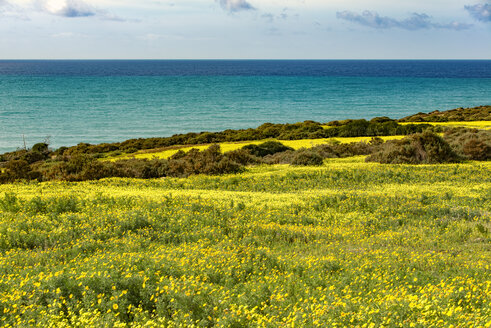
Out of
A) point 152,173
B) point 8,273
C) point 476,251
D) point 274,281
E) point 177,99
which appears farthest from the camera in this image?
point 177,99

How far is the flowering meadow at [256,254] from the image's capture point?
18.9 feet

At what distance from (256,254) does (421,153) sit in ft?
52.5

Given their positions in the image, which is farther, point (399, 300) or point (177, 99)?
point (177, 99)

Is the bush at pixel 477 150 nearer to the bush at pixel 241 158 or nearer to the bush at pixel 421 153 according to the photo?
the bush at pixel 421 153

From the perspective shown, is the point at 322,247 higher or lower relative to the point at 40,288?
lower

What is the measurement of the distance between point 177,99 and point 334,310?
260ft

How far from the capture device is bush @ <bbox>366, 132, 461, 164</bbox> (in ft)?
69.6

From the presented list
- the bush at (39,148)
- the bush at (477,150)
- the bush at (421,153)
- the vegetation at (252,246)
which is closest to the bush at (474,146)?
the bush at (477,150)

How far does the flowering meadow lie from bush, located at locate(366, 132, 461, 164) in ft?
9.80

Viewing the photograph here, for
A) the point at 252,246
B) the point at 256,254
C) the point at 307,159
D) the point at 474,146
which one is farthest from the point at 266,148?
the point at 256,254

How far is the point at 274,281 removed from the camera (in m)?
7.26

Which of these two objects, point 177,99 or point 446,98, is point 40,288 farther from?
point 446,98

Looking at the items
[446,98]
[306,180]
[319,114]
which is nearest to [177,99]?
[319,114]

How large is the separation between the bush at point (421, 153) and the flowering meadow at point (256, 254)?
299cm
